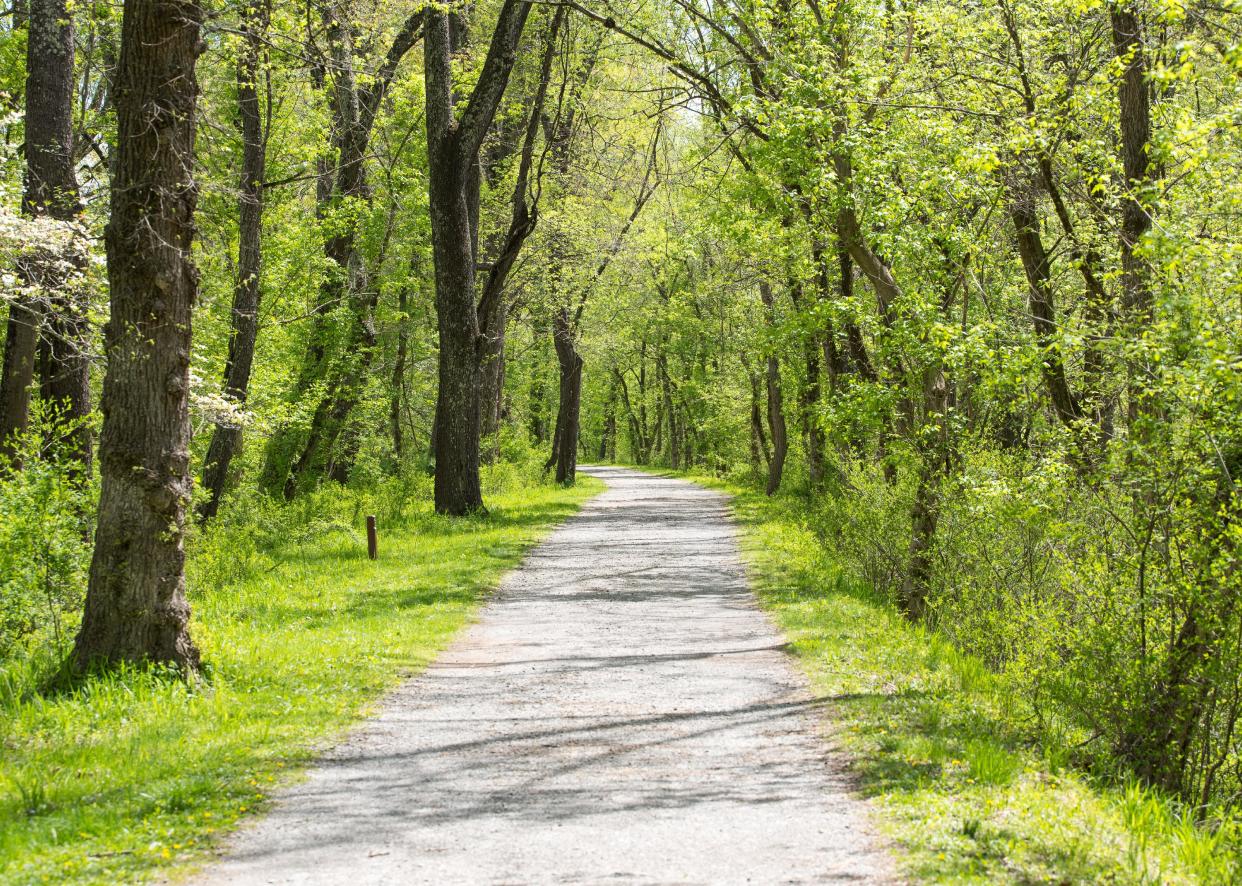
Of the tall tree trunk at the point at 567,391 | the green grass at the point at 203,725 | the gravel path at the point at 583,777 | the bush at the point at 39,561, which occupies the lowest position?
the gravel path at the point at 583,777

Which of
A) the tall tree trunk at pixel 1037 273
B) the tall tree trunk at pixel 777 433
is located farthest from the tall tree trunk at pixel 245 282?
the tall tree trunk at pixel 777 433

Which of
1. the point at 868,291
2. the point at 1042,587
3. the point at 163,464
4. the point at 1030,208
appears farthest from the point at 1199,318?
the point at 868,291

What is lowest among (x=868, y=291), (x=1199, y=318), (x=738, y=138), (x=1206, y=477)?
(x=1206, y=477)

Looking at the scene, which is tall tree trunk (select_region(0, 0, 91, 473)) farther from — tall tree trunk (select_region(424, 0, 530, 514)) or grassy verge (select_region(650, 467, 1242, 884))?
grassy verge (select_region(650, 467, 1242, 884))

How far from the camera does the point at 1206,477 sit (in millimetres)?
6875

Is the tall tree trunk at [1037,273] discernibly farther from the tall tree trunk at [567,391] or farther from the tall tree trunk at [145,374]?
the tall tree trunk at [567,391]

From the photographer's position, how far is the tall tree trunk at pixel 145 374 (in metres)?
8.30

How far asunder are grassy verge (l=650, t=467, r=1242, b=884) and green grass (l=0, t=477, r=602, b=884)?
11.9ft

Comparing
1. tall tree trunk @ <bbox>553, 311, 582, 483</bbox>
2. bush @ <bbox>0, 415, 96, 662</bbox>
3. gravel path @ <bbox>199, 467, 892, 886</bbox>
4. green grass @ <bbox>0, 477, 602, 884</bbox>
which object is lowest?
Answer: gravel path @ <bbox>199, 467, 892, 886</bbox>

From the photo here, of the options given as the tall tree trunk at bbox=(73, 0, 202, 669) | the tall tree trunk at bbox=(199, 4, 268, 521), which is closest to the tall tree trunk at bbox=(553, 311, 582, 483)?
the tall tree trunk at bbox=(199, 4, 268, 521)

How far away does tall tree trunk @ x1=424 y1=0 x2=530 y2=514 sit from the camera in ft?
65.0

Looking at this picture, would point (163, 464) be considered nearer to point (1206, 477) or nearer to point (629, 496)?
point (1206, 477)

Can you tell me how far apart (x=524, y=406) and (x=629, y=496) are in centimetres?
2988

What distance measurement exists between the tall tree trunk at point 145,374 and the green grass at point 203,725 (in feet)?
1.78
